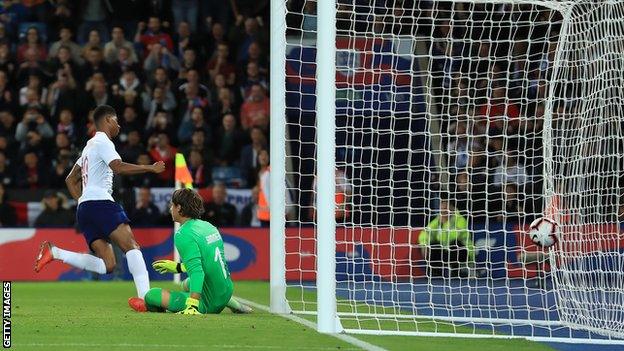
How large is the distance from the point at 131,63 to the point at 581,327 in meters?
11.9

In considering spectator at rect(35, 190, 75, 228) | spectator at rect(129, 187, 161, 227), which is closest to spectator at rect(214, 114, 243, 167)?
spectator at rect(129, 187, 161, 227)

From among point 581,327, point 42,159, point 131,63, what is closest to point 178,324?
point 581,327

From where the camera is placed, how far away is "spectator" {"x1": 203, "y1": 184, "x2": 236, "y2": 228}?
18.5 metres

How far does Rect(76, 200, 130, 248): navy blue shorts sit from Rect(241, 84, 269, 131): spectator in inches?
371

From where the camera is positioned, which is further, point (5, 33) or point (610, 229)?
point (5, 33)

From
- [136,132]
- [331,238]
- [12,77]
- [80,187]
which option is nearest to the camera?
[331,238]

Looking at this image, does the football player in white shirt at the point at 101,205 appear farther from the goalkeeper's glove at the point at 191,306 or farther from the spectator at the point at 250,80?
the spectator at the point at 250,80

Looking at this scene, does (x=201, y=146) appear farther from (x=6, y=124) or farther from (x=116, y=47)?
(x=6, y=124)

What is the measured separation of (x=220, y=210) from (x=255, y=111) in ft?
8.00

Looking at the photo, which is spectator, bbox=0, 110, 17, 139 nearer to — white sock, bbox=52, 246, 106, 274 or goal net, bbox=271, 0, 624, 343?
goal net, bbox=271, 0, 624, 343

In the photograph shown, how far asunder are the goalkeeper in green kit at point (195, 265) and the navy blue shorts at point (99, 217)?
0.89 meters

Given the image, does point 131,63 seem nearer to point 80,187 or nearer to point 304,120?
point 304,120

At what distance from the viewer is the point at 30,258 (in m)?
18.0

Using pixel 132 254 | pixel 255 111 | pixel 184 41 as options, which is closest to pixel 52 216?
pixel 255 111
